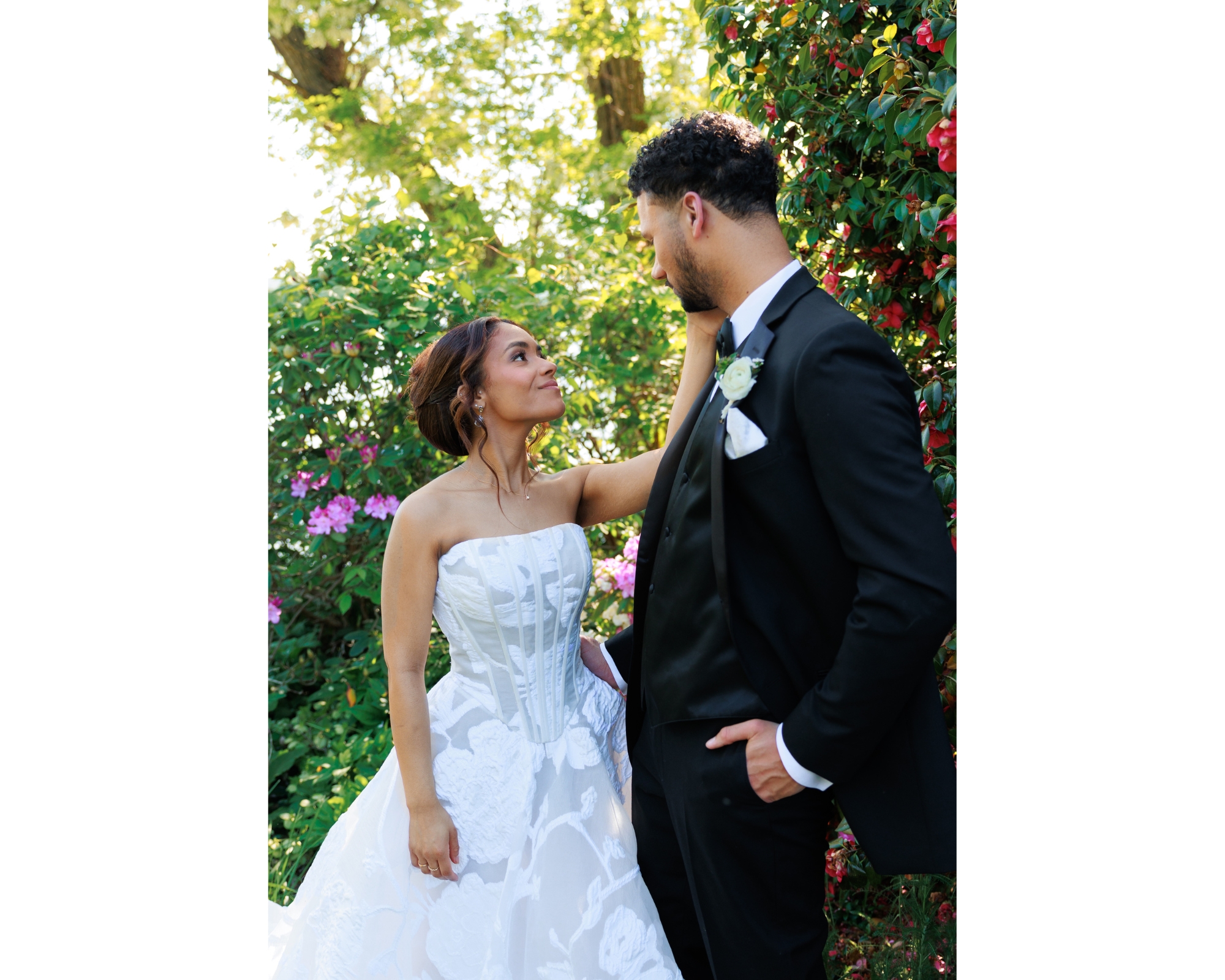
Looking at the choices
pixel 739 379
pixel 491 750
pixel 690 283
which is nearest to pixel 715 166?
pixel 690 283

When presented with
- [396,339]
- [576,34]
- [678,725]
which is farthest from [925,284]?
[576,34]

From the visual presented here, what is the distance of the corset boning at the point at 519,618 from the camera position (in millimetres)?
2369

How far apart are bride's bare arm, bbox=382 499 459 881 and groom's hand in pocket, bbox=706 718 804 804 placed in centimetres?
A: 83

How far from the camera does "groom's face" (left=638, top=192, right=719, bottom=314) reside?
2.03 meters

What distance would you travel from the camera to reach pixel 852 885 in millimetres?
3238

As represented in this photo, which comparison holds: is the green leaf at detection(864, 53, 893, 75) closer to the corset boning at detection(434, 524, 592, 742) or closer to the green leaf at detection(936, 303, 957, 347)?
the green leaf at detection(936, 303, 957, 347)

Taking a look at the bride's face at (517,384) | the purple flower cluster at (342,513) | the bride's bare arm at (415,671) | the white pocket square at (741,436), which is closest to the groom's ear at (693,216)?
the white pocket square at (741,436)

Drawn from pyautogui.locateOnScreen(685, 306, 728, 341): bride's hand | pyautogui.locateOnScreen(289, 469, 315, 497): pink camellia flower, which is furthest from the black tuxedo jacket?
pyautogui.locateOnScreen(289, 469, 315, 497): pink camellia flower

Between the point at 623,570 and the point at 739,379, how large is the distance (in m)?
2.30

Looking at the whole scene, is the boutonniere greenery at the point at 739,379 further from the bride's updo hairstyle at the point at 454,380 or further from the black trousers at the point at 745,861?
the bride's updo hairstyle at the point at 454,380

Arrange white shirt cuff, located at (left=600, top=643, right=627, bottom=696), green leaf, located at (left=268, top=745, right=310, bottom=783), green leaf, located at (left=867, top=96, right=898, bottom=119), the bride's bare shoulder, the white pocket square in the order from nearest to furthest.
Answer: the white pocket square, green leaf, located at (left=867, top=96, right=898, bottom=119), the bride's bare shoulder, white shirt cuff, located at (left=600, top=643, right=627, bottom=696), green leaf, located at (left=268, top=745, right=310, bottom=783)

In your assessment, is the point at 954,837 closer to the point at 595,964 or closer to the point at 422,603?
the point at 595,964

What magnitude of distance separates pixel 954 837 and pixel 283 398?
3593 mm

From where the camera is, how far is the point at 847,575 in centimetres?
179
